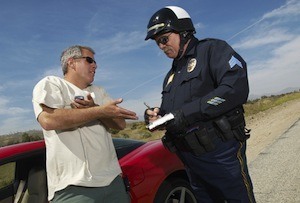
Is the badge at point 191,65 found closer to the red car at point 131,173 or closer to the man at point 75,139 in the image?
the man at point 75,139

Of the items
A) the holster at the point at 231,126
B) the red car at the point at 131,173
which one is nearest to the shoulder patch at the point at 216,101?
the holster at the point at 231,126

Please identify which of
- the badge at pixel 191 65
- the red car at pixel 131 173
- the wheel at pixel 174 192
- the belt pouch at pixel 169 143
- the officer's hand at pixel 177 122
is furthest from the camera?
the wheel at pixel 174 192

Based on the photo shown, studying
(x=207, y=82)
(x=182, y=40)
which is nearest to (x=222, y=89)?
(x=207, y=82)

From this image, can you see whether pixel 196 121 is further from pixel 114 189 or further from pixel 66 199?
pixel 66 199

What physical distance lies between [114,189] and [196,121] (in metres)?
0.85

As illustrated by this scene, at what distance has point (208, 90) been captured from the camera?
7.99ft

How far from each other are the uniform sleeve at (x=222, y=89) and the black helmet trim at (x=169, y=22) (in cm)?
37

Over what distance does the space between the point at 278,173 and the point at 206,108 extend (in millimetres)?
4079

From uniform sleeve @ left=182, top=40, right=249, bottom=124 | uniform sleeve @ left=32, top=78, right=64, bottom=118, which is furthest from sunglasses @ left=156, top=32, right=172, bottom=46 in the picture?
uniform sleeve @ left=32, top=78, right=64, bottom=118

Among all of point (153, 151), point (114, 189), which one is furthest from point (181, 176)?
point (114, 189)

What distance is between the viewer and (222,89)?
7.35 ft

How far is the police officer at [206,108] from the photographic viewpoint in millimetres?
2291

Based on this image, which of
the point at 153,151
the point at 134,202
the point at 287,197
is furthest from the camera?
the point at 287,197

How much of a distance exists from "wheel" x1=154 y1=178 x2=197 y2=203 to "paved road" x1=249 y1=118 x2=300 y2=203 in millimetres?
1277
